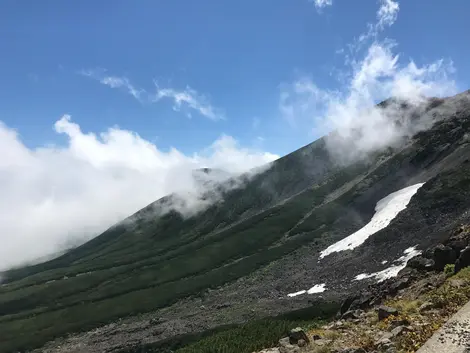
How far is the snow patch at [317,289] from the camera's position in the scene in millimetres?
105025

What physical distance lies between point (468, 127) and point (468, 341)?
195 m

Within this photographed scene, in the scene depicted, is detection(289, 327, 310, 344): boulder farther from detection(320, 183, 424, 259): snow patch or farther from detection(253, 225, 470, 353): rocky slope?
detection(320, 183, 424, 259): snow patch

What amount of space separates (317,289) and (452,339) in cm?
9380

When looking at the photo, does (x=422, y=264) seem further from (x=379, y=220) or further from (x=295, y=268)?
(x=379, y=220)

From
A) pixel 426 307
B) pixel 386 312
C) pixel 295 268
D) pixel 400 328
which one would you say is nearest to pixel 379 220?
pixel 295 268

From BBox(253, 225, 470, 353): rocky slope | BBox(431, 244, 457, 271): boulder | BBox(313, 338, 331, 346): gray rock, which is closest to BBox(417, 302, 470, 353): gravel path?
BBox(253, 225, 470, 353): rocky slope

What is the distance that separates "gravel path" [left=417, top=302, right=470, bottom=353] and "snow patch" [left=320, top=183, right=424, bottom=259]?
370ft

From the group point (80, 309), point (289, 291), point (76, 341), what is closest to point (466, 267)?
point (289, 291)

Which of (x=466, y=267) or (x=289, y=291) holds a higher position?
(x=466, y=267)

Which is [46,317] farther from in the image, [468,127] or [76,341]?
[468,127]

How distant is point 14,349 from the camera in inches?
5974

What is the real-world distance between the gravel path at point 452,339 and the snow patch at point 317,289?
295 feet

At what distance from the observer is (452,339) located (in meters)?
16.5

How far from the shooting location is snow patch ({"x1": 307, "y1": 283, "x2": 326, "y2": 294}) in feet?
345
